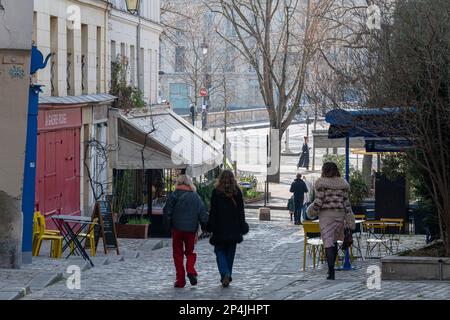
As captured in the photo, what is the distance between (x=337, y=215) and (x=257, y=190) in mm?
30926

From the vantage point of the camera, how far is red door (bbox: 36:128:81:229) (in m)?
22.8

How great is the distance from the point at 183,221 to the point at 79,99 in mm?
11852

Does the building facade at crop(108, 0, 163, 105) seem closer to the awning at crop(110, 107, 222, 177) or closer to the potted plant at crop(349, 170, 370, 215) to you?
the awning at crop(110, 107, 222, 177)

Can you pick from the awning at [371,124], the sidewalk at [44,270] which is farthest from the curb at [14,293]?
the awning at [371,124]

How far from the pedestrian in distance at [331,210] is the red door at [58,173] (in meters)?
8.80

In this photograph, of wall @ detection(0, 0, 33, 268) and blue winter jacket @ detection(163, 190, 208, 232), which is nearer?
blue winter jacket @ detection(163, 190, 208, 232)

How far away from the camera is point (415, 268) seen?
14.2m

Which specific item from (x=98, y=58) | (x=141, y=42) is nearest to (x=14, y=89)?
(x=98, y=58)

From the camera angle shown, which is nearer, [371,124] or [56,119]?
[371,124]

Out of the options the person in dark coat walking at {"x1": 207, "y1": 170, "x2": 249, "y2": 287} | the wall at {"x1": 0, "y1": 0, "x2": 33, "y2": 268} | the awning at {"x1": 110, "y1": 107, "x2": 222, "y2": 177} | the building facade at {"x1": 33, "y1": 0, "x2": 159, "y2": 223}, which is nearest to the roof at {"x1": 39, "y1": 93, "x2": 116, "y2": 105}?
the building facade at {"x1": 33, "y1": 0, "x2": 159, "y2": 223}

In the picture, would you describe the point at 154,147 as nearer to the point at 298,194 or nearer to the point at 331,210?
the point at 298,194

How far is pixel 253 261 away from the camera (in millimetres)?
20203

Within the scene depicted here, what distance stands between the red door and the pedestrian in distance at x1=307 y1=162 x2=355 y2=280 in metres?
8.80
